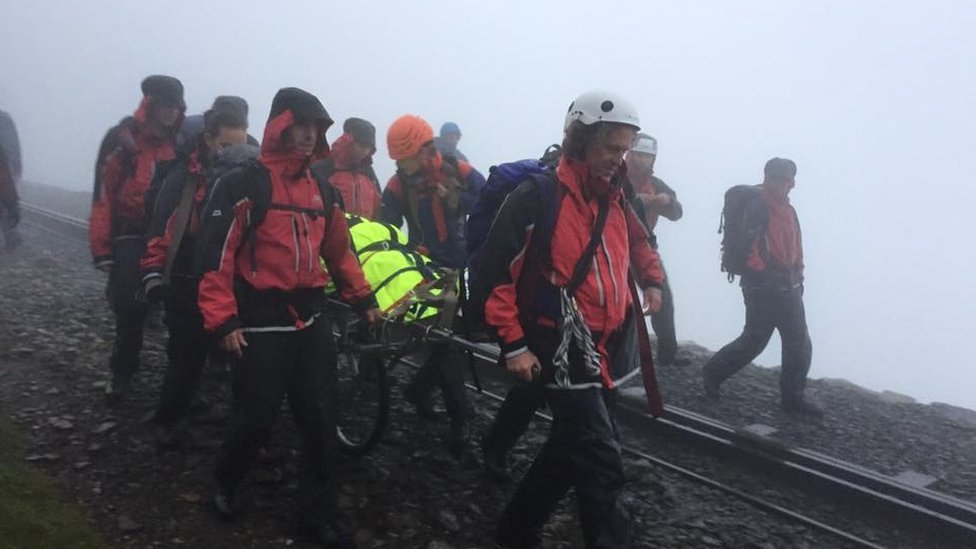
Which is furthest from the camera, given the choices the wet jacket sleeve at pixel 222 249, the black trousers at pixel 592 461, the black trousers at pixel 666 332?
the black trousers at pixel 666 332

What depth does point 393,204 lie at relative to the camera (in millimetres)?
Result: 7297

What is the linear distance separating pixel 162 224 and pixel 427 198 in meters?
2.15

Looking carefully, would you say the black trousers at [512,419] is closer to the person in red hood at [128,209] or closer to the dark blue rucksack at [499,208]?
the dark blue rucksack at [499,208]

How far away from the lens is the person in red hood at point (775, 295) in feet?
29.2

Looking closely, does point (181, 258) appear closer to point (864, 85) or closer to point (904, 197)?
point (904, 197)

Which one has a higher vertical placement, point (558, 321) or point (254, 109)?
point (254, 109)

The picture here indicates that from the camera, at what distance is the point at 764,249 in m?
9.21

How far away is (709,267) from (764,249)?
109 meters

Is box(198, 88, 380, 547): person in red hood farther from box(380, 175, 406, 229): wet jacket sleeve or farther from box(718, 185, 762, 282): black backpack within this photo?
box(718, 185, 762, 282): black backpack

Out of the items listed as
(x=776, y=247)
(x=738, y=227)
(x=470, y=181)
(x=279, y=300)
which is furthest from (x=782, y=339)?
(x=279, y=300)

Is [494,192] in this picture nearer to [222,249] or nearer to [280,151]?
[280,151]

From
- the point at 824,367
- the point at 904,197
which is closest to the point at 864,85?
the point at 904,197

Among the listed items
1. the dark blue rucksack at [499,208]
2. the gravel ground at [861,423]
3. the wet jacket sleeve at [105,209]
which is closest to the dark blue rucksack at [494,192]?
the dark blue rucksack at [499,208]

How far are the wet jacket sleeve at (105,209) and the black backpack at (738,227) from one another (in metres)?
5.95
